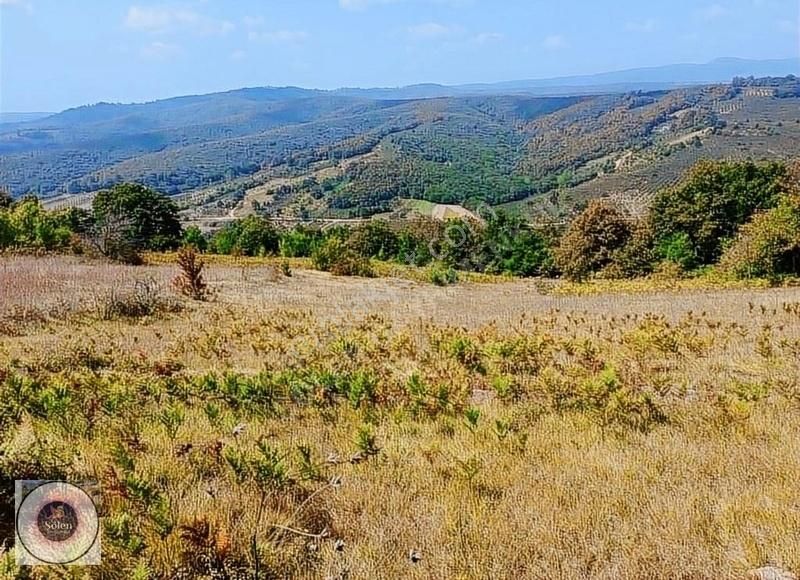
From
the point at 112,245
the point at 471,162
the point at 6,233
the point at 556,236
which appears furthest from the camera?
the point at 471,162

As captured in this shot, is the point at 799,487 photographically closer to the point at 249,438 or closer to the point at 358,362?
the point at 249,438

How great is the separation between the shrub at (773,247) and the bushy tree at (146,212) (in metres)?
33.9

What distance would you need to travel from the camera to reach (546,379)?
583 cm

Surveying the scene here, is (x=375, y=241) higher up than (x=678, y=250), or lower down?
lower down

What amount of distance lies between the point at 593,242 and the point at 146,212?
2997 cm

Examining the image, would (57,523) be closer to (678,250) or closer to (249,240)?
(678,250)

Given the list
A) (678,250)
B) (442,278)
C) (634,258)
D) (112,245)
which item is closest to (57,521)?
(442,278)

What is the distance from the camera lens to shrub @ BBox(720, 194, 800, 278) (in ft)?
92.1

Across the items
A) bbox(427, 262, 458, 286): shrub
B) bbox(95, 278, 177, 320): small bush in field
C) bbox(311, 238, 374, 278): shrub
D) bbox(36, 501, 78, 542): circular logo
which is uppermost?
bbox(36, 501, 78, 542): circular logo

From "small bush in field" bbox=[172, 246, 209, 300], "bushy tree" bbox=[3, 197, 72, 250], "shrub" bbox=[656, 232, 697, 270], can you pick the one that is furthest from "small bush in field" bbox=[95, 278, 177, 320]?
"shrub" bbox=[656, 232, 697, 270]

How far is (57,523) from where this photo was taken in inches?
123

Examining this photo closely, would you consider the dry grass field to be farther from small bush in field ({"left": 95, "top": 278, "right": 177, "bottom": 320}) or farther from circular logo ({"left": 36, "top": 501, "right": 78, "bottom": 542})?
small bush in field ({"left": 95, "top": 278, "right": 177, "bottom": 320})

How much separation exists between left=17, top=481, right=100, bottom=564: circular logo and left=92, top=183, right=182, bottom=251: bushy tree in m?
41.9

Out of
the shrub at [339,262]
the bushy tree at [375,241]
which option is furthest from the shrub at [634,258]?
the bushy tree at [375,241]
